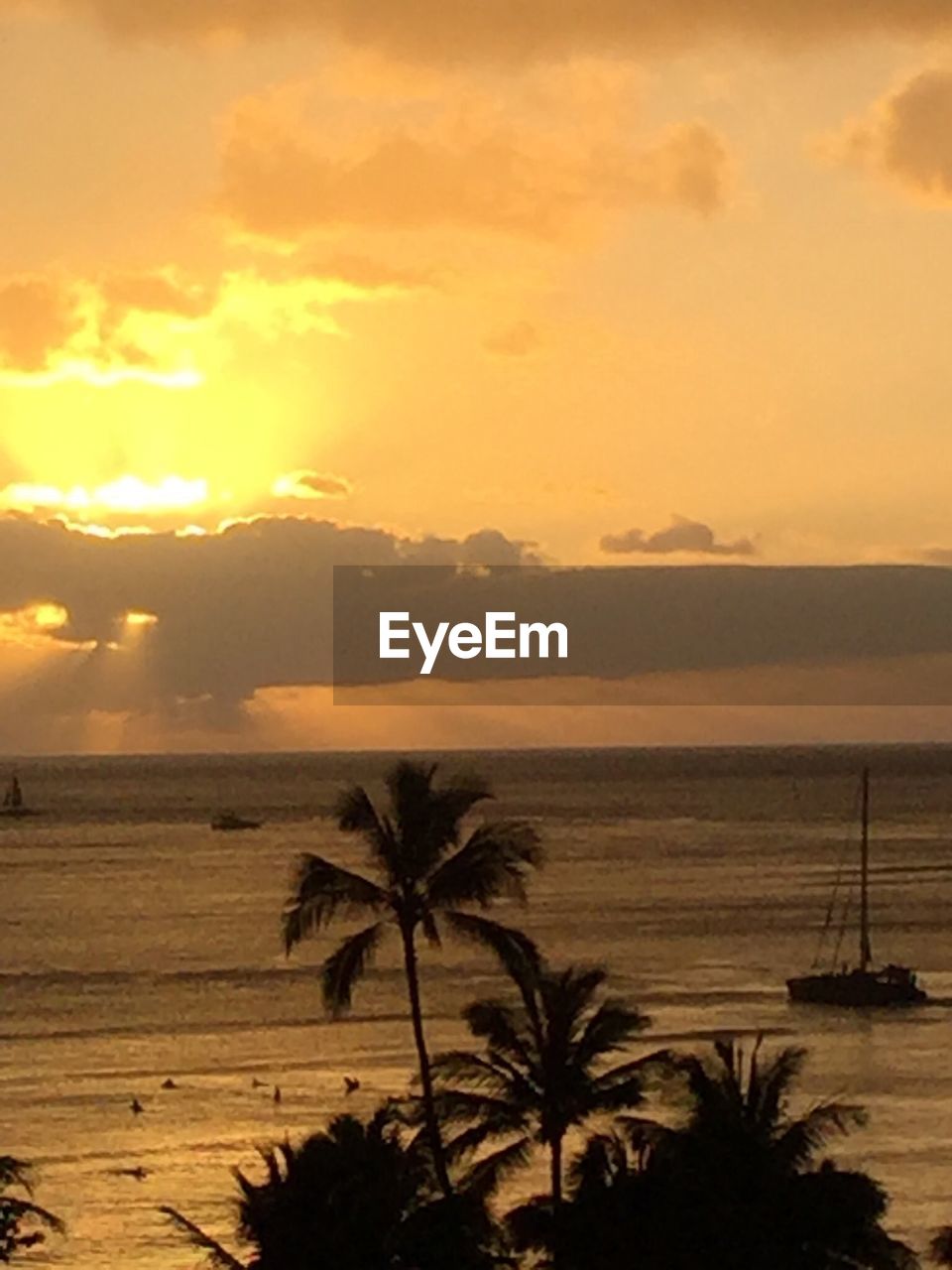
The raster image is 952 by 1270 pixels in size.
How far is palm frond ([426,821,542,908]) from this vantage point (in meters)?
48.8

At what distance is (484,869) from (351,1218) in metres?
13.4

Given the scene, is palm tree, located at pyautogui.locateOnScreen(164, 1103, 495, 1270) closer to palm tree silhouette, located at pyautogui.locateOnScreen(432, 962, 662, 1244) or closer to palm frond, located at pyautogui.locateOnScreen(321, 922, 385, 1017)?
palm tree silhouette, located at pyautogui.locateOnScreen(432, 962, 662, 1244)

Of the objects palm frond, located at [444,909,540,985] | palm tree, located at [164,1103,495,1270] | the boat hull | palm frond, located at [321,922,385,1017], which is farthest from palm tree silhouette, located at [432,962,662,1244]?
the boat hull

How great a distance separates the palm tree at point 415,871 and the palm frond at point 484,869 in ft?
0.06

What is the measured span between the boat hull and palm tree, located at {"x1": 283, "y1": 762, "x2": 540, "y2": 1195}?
76.6 metres

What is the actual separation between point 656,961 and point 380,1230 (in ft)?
359

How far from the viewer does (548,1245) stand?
40.9 metres

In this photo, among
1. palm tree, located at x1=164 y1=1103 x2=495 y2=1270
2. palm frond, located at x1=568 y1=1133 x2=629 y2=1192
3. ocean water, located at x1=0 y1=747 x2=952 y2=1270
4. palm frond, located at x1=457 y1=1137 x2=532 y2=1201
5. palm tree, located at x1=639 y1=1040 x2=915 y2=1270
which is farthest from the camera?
ocean water, located at x1=0 y1=747 x2=952 y2=1270

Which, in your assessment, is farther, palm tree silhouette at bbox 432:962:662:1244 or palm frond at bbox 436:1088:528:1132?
palm frond at bbox 436:1088:528:1132

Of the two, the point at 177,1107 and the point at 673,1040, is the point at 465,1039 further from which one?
the point at 177,1107

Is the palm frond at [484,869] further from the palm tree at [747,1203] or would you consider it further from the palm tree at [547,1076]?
the palm tree at [747,1203]

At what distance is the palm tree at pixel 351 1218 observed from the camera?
1426 inches

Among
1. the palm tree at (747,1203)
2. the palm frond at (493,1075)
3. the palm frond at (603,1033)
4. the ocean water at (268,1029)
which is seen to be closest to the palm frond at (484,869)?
the palm frond at (493,1075)

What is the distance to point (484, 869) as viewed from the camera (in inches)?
1925
